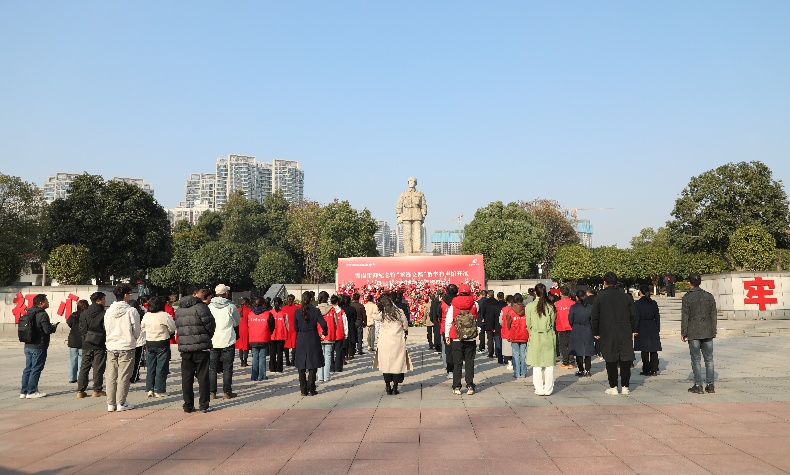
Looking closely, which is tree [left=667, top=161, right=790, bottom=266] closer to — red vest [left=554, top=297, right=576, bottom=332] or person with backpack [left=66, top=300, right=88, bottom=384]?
red vest [left=554, top=297, right=576, bottom=332]

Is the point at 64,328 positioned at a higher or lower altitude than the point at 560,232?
lower

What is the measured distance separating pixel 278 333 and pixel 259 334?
1126 mm

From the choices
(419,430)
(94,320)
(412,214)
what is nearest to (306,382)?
(419,430)

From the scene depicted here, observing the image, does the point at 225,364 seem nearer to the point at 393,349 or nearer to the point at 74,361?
the point at 393,349

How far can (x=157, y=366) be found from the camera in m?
10.2

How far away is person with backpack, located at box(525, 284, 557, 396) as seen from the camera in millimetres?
9641

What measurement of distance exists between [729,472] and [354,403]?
5.40 m

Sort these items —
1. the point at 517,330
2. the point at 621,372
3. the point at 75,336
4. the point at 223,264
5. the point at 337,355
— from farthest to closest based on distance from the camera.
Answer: the point at 223,264
the point at 337,355
the point at 517,330
the point at 75,336
the point at 621,372

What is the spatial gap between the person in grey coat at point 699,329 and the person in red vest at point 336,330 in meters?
6.54

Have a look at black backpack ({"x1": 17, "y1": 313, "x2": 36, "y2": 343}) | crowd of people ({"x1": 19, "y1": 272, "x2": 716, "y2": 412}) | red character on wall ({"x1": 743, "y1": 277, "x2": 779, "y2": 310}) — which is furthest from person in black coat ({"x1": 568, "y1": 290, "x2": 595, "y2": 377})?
red character on wall ({"x1": 743, "y1": 277, "x2": 779, "y2": 310})

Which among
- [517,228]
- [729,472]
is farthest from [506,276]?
[729,472]

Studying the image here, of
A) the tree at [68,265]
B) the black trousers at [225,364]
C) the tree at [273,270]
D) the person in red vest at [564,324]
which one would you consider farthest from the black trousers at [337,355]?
the tree at [273,270]

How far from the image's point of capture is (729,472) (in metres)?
5.38

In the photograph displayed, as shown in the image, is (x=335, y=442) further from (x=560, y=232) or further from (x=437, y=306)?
(x=560, y=232)
